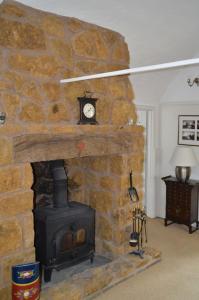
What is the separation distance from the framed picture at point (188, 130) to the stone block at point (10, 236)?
2958mm

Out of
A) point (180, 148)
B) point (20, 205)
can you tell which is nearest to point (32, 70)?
point (20, 205)

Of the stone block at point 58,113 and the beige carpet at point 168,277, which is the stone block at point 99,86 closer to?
the stone block at point 58,113

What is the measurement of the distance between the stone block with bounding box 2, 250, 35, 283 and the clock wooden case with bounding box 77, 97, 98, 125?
1.24 m

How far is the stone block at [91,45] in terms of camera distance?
2816 mm

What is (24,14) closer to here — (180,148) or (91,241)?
(91,241)

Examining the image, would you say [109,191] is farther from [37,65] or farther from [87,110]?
[37,65]

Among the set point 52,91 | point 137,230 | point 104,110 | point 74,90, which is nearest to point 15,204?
point 52,91

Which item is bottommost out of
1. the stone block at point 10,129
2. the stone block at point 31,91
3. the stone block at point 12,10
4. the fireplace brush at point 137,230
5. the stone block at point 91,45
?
the fireplace brush at point 137,230

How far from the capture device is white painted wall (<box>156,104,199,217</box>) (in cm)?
457

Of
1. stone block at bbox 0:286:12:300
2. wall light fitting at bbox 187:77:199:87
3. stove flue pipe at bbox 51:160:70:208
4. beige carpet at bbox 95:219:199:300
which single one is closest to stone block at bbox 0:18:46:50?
stove flue pipe at bbox 51:160:70:208

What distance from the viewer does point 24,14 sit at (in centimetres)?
242

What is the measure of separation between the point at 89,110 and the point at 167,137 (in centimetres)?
223

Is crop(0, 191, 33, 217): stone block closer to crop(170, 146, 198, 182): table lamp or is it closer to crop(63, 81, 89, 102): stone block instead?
crop(63, 81, 89, 102): stone block

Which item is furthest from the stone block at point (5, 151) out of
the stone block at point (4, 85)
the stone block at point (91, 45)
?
the stone block at point (91, 45)
